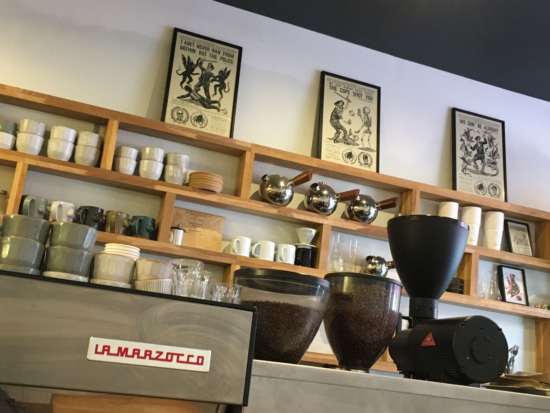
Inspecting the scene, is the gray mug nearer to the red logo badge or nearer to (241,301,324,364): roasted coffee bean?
(241,301,324,364): roasted coffee bean

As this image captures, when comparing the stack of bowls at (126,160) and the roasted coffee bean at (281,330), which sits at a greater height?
the stack of bowls at (126,160)

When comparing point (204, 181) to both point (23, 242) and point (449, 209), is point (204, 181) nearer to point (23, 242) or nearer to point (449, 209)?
point (449, 209)

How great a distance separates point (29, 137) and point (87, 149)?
0.91 feet

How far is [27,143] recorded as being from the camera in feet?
9.29

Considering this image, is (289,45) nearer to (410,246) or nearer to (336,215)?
(336,215)

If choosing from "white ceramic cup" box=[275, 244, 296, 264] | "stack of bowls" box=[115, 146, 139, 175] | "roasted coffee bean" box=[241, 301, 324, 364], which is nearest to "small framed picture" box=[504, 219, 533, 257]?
"white ceramic cup" box=[275, 244, 296, 264]

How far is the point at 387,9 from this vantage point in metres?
3.37

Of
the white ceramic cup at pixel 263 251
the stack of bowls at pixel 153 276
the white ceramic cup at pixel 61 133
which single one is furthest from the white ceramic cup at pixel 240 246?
the stack of bowls at pixel 153 276

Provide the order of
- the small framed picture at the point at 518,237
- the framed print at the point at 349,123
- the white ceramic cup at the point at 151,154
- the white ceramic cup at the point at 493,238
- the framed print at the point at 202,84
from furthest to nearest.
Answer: the small framed picture at the point at 518,237 < the white ceramic cup at the point at 493,238 < the framed print at the point at 349,123 < the framed print at the point at 202,84 < the white ceramic cup at the point at 151,154

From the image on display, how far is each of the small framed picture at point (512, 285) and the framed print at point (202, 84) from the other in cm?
200

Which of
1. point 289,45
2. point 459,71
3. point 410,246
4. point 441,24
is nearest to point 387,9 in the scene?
point 441,24

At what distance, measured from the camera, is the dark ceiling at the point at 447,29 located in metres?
3.31

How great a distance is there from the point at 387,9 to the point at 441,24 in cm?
37

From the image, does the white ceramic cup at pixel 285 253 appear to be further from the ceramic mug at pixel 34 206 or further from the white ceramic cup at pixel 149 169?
→ the ceramic mug at pixel 34 206
